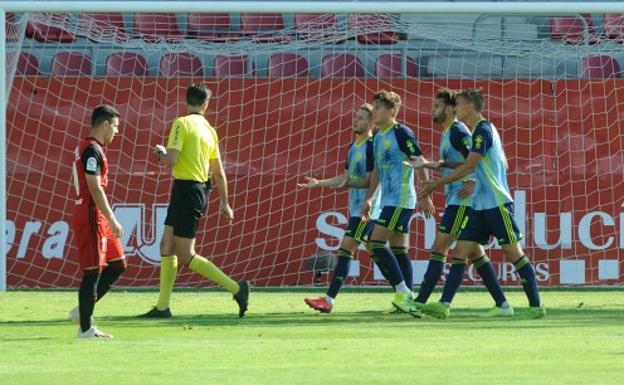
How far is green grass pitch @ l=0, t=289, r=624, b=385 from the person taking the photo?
8.02 m

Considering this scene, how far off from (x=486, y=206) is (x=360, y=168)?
172 cm

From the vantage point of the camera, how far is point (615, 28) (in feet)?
62.7

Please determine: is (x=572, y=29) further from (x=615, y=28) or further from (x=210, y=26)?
(x=210, y=26)

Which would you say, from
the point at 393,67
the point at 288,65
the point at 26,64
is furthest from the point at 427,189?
the point at 26,64

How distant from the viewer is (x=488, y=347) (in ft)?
31.6

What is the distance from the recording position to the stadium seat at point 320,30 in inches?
725

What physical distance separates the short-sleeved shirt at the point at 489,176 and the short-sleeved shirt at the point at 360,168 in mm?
1357

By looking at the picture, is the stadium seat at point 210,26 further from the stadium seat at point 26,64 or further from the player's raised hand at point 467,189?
the player's raised hand at point 467,189

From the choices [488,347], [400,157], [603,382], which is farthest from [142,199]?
[603,382]

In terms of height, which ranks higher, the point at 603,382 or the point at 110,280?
the point at 603,382

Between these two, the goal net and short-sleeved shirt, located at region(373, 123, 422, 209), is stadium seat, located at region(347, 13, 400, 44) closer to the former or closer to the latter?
the goal net

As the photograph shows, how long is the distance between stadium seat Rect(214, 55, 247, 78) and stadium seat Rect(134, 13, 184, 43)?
0.81m

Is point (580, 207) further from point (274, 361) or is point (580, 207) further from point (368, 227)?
point (274, 361)

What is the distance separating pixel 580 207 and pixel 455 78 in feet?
6.84
